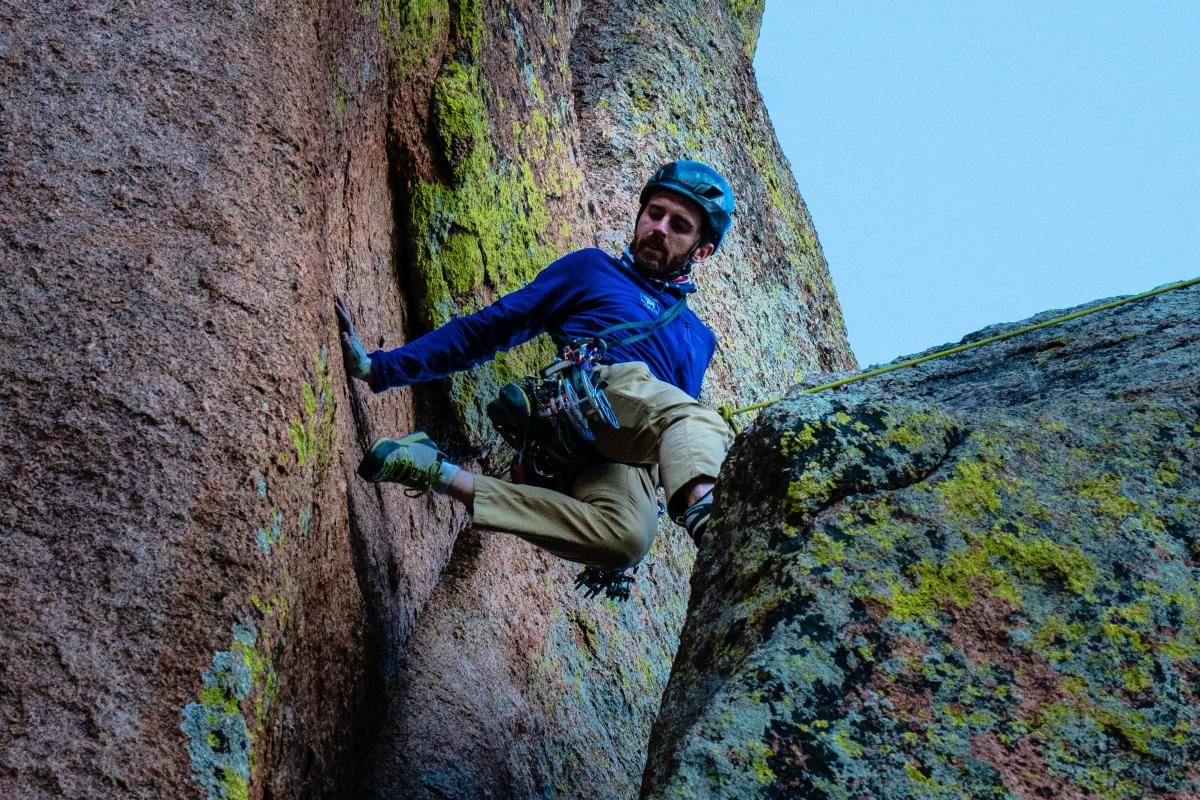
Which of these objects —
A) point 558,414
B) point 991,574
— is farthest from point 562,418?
point 991,574

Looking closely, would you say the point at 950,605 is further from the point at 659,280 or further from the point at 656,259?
the point at 656,259

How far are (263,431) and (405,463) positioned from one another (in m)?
1.15

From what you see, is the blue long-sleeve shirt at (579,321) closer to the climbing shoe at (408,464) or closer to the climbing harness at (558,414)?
the climbing harness at (558,414)

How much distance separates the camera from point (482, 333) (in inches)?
245

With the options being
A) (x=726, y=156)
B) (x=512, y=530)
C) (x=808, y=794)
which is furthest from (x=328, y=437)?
(x=726, y=156)

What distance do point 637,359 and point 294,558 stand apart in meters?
2.30

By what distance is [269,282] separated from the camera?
15.2 ft

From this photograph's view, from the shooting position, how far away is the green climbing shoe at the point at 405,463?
5363 millimetres

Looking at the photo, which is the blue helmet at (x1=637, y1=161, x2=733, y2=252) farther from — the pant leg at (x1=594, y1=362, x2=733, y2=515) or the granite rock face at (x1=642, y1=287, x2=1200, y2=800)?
the granite rock face at (x1=642, y1=287, x2=1200, y2=800)

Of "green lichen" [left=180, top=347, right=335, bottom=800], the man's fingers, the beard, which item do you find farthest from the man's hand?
the beard

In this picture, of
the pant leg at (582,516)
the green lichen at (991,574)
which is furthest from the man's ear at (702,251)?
the green lichen at (991,574)

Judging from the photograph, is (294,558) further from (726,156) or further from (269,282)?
(726,156)

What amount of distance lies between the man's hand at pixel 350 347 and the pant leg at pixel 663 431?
42.6 inches

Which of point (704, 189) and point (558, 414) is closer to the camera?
point (558, 414)
